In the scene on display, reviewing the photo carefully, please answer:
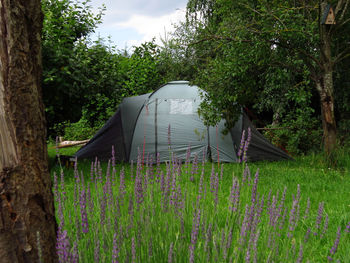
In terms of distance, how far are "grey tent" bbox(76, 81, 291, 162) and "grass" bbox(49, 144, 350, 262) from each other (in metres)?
0.62

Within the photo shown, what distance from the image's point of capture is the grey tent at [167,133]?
9.09 metres

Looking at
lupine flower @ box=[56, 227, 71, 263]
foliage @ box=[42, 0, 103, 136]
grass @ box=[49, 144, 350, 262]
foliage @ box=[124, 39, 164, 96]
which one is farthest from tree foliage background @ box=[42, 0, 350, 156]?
lupine flower @ box=[56, 227, 71, 263]

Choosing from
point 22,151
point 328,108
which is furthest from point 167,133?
point 22,151

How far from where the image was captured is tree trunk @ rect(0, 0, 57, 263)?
1.50 meters

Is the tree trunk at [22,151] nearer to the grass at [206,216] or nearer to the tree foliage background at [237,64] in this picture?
the grass at [206,216]

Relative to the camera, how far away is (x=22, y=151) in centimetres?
156

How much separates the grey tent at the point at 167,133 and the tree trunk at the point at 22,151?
24.3 ft

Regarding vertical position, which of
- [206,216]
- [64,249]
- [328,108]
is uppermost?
[328,108]

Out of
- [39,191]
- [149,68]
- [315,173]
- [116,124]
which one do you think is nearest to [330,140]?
[315,173]

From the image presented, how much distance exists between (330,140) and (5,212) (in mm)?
7666

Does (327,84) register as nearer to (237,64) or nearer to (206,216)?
(237,64)

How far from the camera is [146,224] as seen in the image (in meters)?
2.10

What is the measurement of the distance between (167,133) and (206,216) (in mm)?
7051

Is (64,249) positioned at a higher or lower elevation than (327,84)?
lower
